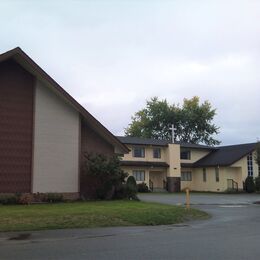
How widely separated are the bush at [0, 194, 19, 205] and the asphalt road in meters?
9.95

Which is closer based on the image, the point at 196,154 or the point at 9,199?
the point at 9,199

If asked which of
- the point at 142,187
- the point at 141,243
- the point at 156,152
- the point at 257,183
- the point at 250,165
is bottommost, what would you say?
the point at 141,243

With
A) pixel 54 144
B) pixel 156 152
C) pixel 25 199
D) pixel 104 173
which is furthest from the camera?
pixel 156 152

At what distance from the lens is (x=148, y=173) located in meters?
54.0

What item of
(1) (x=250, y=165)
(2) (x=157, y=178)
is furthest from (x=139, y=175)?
(1) (x=250, y=165)

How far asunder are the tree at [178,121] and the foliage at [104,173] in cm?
5212

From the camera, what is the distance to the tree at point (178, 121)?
80.6 meters

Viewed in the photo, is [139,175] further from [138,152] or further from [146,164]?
[138,152]

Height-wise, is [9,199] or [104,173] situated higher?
[104,173]

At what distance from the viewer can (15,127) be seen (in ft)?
87.0

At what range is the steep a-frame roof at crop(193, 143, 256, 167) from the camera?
52.8 metres

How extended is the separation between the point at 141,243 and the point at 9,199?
45.6ft

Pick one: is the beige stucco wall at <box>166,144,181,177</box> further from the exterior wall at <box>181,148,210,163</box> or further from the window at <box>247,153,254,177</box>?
the window at <box>247,153,254,177</box>

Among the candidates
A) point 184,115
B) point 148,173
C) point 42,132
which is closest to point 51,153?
point 42,132
